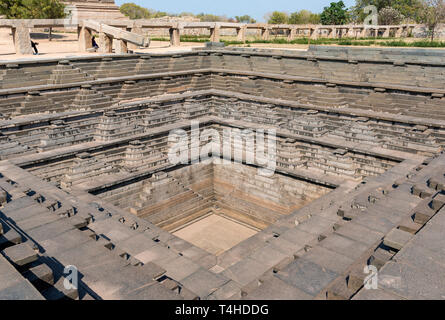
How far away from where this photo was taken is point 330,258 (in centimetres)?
606

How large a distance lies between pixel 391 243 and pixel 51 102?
42.3 ft

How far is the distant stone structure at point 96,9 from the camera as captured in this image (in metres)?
37.6

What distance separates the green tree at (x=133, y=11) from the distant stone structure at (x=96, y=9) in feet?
116

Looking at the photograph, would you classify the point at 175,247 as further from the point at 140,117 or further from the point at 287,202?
the point at 140,117

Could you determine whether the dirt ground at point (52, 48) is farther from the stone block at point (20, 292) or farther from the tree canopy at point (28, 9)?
the stone block at point (20, 292)

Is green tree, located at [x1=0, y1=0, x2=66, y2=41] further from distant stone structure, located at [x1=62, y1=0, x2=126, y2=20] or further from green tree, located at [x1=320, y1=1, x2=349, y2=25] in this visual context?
green tree, located at [x1=320, y1=1, x2=349, y2=25]

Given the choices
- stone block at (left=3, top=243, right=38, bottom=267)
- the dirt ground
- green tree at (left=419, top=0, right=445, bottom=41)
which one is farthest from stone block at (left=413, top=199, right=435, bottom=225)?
green tree at (left=419, top=0, right=445, bottom=41)

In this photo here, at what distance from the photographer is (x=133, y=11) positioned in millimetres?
77500

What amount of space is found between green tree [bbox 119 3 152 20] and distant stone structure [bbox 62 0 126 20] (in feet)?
116

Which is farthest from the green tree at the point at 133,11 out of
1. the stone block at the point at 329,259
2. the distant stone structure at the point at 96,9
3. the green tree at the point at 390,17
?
the stone block at the point at 329,259

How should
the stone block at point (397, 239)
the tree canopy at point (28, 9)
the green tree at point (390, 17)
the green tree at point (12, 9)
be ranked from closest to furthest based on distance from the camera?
1. the stone block at point (397, 239)
2. the tree canopy at point (28, 9)
3. the green tree at point (12, 9)
4. the green tree at point (390, 17)

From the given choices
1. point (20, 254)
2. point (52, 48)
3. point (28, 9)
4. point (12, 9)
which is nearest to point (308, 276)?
point (20, 254)

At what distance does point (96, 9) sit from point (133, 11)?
130 ft

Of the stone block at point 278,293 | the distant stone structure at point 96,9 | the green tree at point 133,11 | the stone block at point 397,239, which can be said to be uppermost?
the green tree at point 133,11
